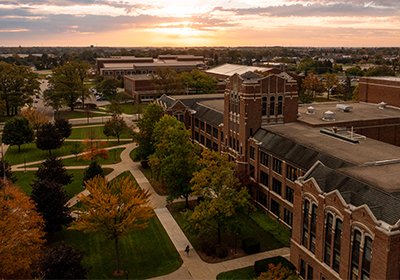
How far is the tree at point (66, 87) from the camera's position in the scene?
11619 centimetres

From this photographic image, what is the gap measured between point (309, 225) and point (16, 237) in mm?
24622

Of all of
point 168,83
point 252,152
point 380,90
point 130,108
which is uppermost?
point 380,90

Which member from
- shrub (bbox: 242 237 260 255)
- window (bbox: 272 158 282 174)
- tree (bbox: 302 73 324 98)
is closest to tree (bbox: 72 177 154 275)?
shrub (bbox: 242 237 260 255)

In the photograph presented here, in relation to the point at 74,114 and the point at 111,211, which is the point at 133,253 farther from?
the point at 74,114

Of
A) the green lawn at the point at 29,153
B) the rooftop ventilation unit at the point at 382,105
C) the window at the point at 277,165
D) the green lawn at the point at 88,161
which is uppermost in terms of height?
the rooftop ventilation unit at the point at 382,105

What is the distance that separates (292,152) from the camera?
48156 millimetres

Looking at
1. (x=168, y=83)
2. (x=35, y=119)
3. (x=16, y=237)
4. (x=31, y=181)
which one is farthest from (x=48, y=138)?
(x=168, y=83)

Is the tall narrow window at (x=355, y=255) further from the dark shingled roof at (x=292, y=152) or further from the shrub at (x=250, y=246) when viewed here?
the shrub at (x=250, y=246)

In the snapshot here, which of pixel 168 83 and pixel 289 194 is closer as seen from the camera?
pixel 289 194

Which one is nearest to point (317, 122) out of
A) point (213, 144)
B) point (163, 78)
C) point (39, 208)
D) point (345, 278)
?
point (213, 144)

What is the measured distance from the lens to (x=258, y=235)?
46.7m

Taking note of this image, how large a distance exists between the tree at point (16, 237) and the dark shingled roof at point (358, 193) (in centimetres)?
2476

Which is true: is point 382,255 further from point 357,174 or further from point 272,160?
point 272,160

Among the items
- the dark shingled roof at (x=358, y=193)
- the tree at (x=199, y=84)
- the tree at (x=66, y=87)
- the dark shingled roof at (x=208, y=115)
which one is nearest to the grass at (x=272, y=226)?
the dark shingled roof at (x=358, y=193)
